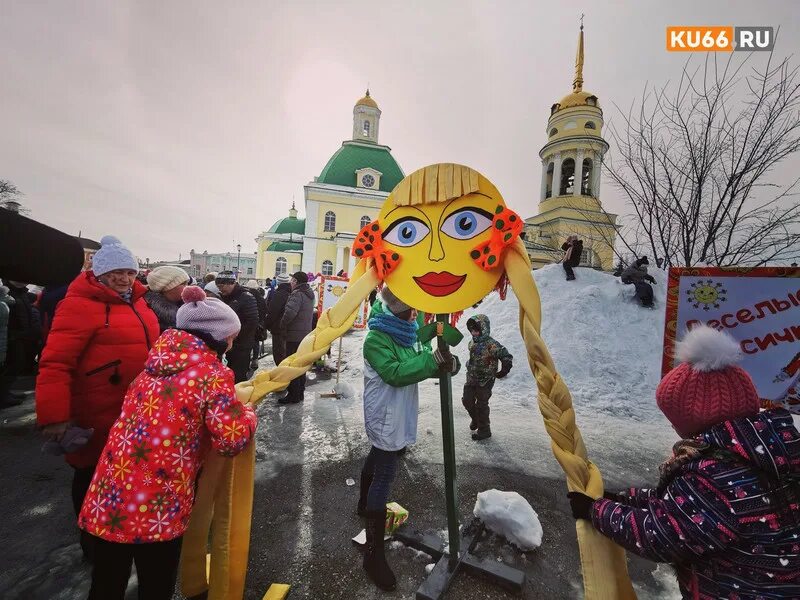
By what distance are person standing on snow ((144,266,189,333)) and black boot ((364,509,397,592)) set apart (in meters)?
2.43

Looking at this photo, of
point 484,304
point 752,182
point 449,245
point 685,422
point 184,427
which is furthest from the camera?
point 484,304

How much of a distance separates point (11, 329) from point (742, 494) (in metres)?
7.08

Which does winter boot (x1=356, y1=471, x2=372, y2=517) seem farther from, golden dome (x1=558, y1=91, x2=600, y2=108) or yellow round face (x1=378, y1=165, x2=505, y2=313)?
golden dome (x1=558, y1=91, x2=600, y2=108)

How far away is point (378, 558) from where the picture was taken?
2.30m

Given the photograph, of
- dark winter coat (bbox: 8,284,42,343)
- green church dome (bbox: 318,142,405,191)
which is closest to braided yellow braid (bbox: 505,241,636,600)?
dark winter coat (bbox: 8,284,42,343)

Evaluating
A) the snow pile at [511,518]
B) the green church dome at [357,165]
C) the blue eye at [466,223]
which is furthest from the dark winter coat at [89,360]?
the green church dome at [357,165]

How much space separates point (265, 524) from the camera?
9.25ft

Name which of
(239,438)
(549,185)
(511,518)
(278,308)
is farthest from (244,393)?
(549,185)

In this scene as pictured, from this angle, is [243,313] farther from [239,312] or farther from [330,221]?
[330,221]

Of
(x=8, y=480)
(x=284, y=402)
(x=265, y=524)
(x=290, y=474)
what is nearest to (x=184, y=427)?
(x=265, y=524)

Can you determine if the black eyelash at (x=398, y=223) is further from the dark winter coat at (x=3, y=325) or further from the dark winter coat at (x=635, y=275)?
the dark winter coat at (x=635, y=275)

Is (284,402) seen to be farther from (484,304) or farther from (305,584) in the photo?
(484,304)

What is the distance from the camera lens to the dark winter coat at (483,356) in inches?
184

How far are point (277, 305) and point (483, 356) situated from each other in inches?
143
